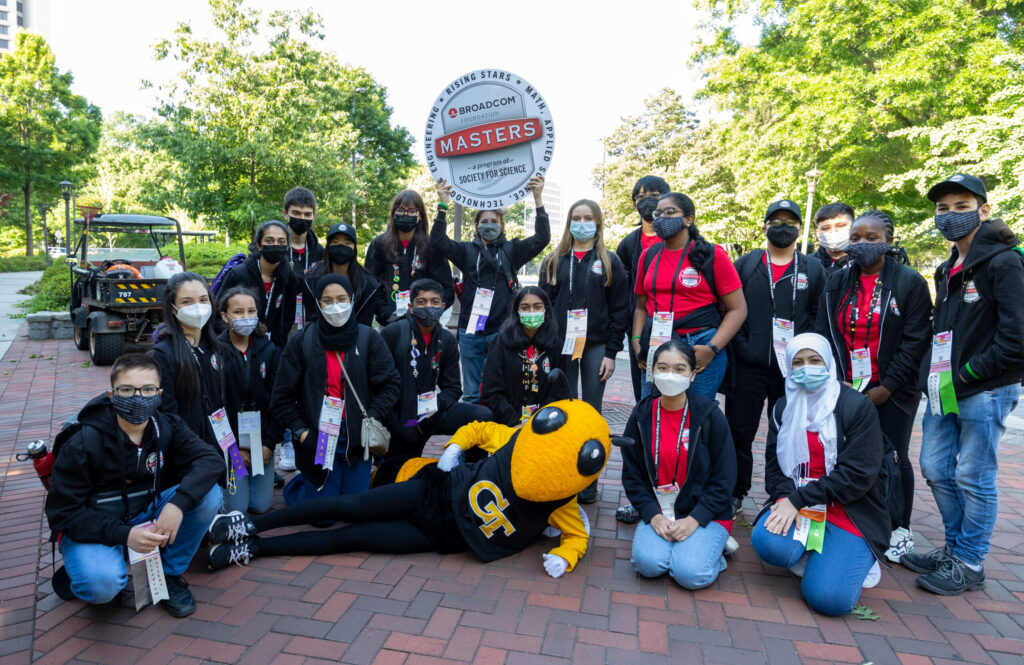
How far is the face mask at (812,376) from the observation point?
301 cm

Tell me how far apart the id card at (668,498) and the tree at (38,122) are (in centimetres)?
3023

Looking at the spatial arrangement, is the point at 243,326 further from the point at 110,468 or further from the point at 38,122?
the point at 38,122

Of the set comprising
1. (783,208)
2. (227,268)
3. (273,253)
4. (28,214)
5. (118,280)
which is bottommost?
(118,280)

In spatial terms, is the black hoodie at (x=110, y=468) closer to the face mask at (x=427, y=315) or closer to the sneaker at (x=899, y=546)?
the face mask at (x=427, y=315)

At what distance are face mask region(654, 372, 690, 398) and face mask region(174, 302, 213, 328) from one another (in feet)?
8.10

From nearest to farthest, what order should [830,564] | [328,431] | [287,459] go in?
[830,564], [328,431], [287,459]

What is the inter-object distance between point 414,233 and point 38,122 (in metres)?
29.1

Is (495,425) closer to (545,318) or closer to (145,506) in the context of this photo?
(545,318)

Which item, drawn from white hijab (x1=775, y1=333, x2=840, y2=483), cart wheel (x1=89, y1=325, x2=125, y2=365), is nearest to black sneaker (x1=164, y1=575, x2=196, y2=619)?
white hijab (x1=775, y1=333, x2=840, y2=483)

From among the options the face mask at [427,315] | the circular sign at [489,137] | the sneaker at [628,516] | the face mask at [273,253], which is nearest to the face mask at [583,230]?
the circular sign at [489,137]

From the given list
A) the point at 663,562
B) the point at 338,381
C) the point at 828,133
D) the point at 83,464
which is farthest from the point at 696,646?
the point at 828,133

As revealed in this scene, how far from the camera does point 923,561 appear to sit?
11.0ft

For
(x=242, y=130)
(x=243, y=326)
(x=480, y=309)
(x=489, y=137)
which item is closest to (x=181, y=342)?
(x=243, y=326)

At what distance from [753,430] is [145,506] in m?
3.33
